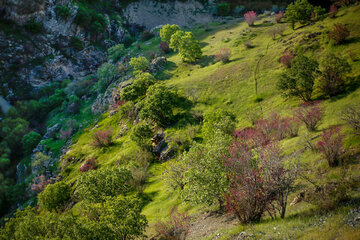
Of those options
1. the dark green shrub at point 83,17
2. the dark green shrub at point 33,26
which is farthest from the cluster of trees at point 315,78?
the dark green shrub at point 33,26

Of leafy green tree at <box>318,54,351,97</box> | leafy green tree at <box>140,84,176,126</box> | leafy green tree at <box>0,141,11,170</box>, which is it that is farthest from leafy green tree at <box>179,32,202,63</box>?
leafy green tree at <box>0,141,11,170</box>

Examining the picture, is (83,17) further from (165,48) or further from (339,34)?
(339,34)

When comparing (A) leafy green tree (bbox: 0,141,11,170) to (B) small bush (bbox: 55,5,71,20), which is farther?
(B) small bush (bbox: 55,5,71,20)

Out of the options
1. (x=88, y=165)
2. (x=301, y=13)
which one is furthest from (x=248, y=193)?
(x=301, y=13)

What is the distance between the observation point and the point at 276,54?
65500 millimetres

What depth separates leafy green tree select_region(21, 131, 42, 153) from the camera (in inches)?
3691

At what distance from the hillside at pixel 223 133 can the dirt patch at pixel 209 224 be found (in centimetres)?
16

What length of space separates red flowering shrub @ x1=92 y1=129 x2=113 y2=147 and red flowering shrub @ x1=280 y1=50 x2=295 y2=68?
57.6 meters

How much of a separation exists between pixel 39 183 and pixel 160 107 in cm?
5043

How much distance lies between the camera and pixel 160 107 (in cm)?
6191

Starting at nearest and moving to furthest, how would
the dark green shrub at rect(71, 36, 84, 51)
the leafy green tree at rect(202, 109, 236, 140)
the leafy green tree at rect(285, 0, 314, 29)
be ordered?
the leafy green tree at rect(202, 109, 236, 140) → the leafy green tree at rect(285, 0, 314, 29) → the dark green shrub at rect(71, 36, 84, 51)

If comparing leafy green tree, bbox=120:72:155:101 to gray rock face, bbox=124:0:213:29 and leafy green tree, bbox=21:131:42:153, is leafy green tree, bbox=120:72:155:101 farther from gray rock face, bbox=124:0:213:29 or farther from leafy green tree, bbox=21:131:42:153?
gray rock face, bbox=124:0:213:29

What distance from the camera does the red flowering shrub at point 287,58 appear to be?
190ft

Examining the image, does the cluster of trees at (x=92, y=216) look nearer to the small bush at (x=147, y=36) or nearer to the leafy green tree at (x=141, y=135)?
the leafy green tree at (x=141, y=135)
